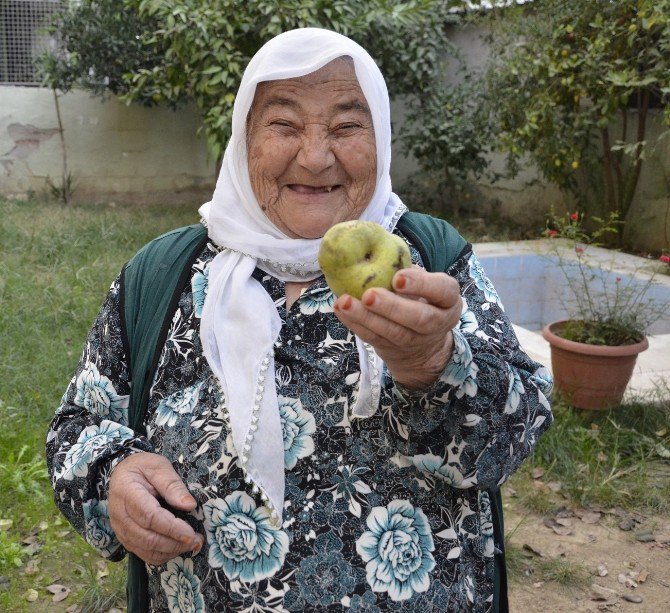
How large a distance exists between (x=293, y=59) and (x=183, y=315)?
22.3 inches

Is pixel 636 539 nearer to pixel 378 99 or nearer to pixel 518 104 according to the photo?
pixel 378 99

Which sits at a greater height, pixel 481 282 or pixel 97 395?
pixel 481 282

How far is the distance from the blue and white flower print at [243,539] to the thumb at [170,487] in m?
0.07

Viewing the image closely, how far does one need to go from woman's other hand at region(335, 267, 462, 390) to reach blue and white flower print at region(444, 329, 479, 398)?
0.06 meters

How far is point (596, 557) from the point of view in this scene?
339cm

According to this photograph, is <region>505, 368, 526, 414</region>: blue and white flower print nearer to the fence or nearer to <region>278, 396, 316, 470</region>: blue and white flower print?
<region>278, 396, 316, 470</region>: blue and white flower print

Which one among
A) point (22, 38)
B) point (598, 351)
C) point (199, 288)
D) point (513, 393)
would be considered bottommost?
point (598, 351)

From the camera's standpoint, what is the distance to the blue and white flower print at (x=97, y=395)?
1718 mm

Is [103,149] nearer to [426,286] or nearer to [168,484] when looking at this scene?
[168,484]

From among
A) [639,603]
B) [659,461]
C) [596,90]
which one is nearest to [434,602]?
[639,603]

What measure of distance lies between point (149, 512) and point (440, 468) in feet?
1.74

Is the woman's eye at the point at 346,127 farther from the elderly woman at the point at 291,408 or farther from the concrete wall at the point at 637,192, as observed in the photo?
the concrete wall at the point at 637,192

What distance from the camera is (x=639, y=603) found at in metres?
3.10

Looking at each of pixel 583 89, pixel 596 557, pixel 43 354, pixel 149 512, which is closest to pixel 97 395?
pixel 149 512
